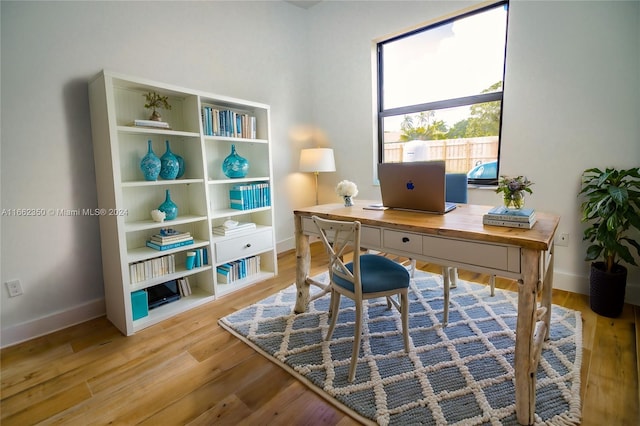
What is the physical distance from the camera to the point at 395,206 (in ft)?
6.63

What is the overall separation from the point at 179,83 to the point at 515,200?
273 centimetres

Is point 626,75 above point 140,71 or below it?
below

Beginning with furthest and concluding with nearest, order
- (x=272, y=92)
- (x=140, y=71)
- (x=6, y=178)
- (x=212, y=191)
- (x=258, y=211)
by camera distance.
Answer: (x=272, y=92), (x=258, y=211), (x=212, y=191), (x=140, y=71), (x=6, y=178)

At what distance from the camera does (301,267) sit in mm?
2293

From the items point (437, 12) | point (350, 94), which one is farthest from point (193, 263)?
point (437, 12)

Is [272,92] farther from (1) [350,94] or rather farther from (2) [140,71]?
(2) [140,71]

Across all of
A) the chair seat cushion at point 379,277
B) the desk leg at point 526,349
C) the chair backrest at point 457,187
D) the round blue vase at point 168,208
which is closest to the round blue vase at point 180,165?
the round blue vase at point 168,208

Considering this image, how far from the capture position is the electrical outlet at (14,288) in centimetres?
202

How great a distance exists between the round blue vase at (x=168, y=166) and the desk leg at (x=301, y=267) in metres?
1.00

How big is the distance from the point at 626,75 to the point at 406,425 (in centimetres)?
270

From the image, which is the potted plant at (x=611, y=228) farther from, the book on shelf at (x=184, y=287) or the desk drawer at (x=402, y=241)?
the book on shelf at (x=184, y=287)

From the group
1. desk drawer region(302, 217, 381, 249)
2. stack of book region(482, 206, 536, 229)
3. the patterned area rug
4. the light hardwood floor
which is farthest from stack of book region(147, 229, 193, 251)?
stack of book region(482, 206, 536, 229)

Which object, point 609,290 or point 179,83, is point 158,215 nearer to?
point 179,83

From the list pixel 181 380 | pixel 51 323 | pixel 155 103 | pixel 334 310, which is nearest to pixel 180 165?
pixel 155 103
